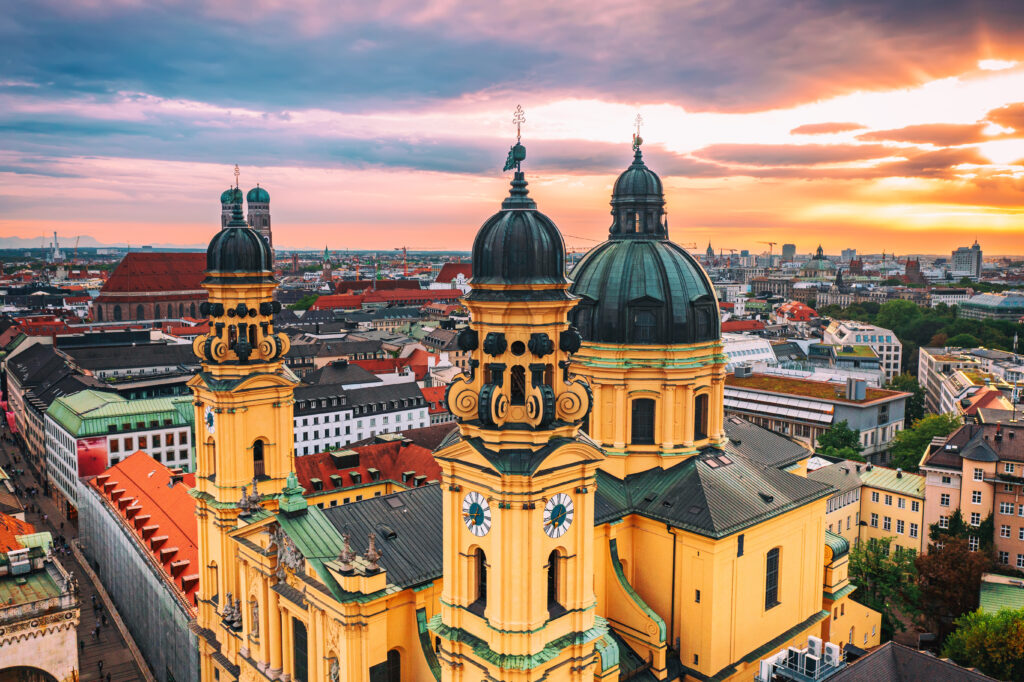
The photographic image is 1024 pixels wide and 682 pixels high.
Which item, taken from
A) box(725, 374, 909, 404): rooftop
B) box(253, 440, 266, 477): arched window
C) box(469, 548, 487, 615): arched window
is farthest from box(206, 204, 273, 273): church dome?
box(725, 374, 909, 404): rooftop

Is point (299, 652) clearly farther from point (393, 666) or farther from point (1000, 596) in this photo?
point (1000, 596)

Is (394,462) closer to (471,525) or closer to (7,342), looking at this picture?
(471,525)

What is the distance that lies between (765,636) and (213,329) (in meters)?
34.0

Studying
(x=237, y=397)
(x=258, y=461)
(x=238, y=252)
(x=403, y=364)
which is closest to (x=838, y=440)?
(x=258, y=461)

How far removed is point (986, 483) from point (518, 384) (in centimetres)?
5719

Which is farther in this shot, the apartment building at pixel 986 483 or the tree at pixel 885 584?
the apartment building at pixel 986 483

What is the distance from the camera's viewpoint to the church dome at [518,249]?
2645 cm

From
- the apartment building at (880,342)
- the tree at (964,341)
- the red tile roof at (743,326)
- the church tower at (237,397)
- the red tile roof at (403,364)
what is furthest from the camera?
the red tile roof at (743,326)

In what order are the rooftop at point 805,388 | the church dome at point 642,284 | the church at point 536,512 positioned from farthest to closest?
1. the rooftop at point 805,388
2. the church dome at point 642,284
3. the church at point 536,512

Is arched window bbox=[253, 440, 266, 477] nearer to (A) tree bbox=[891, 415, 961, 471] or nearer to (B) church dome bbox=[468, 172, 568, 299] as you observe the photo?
(B) church dome bbox=[468, 172, 568, 299]

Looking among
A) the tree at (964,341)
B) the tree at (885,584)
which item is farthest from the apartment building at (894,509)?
the tree at (964,341)

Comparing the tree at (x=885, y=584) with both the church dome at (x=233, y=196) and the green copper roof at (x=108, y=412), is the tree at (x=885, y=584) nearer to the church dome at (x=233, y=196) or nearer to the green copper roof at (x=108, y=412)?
the church dome at (x=233, y=196)

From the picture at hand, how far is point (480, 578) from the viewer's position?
28.3 meters

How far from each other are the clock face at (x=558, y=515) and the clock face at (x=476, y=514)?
80.4 inches
